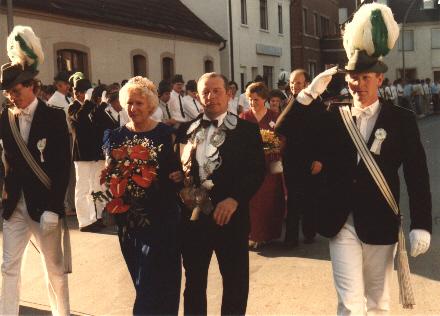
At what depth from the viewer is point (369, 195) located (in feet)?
12.3

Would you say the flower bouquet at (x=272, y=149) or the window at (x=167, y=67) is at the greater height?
the window at (x=167, y=67)

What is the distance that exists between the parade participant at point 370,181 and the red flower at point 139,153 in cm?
107

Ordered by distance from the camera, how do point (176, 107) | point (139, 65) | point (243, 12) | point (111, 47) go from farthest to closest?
point (243, 12), point (139, 65), point (111, 47), point (176, 107)

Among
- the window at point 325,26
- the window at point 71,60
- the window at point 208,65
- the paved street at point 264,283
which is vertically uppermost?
the window at point 325,26

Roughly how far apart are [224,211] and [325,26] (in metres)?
43.5

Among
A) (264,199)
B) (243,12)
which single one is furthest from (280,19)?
(264,199)

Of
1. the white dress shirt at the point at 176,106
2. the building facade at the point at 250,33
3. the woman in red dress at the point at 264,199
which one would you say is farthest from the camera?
the building facade at the point at 250,33

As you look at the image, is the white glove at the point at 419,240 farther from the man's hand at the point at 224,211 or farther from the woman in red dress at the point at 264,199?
the woman in red dress at the point at 264,199

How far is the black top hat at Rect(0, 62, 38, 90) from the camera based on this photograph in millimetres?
4555

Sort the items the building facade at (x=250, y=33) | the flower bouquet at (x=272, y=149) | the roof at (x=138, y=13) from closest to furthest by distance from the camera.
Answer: the flower bouquet at (x=272, y=149) < the roof at (x=138, y=13) < the building facade at (x=250, y=33)

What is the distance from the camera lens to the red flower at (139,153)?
4082mm

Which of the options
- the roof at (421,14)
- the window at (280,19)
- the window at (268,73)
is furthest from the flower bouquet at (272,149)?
the roof at (421,14)

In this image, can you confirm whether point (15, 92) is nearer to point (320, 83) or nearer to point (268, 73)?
point (320, 83)

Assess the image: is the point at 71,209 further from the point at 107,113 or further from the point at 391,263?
the point at 391,263
